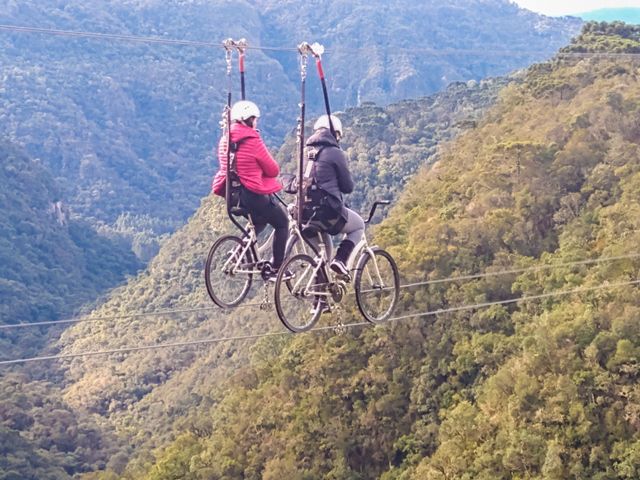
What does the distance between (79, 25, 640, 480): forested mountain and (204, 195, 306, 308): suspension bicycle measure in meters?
13.0

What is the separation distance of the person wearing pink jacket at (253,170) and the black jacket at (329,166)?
1.26 ft

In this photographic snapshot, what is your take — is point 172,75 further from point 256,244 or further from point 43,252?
point 256,244

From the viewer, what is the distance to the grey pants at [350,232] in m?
8.79

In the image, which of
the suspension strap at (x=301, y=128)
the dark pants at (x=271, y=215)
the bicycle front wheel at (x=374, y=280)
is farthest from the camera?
the bicycle front wheel at (x=374, y=280)

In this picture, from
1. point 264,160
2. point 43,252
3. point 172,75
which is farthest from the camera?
point 172,75

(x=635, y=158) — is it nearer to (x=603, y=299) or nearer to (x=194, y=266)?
(x=603, y=299)

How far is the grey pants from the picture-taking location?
8.79 meters

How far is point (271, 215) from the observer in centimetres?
847

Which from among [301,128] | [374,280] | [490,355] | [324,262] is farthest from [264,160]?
[490,355]

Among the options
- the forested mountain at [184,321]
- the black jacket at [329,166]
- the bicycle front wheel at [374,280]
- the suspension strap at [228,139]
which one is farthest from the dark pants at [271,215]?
the forested mountain at [184,321]

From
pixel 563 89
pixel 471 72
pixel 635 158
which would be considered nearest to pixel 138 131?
pixel 471 72

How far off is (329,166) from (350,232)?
85 cm

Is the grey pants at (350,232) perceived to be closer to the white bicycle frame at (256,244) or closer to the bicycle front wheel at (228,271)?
the white bicycle frame at (256,244)

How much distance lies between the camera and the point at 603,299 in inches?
906
